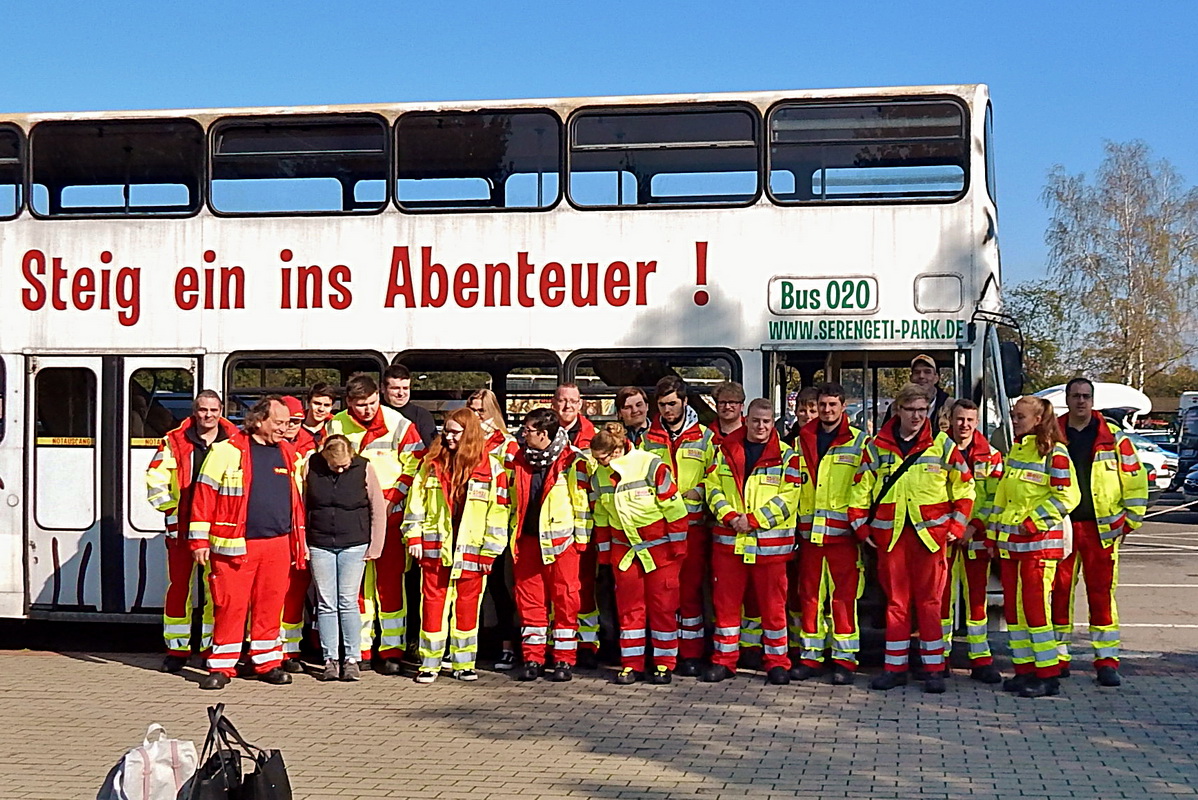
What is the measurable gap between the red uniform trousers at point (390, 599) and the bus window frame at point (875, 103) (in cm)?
352

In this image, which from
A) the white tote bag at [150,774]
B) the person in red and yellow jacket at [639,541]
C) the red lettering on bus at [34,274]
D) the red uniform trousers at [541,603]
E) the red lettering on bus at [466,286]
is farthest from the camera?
the red lettering on bus at [34,274]

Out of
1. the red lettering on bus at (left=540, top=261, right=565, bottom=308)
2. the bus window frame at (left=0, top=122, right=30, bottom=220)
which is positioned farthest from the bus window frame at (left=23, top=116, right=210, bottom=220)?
the red lettering on bus at (left=540, top=261, right=565, bottom=308)

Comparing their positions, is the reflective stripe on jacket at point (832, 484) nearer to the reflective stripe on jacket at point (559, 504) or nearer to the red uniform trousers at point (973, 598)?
the red uniform trousers at point (973, 598)

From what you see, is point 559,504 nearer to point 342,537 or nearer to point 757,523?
point 757,523

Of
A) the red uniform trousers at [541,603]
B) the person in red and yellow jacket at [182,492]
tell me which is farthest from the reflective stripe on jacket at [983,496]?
the person in red and yellow jacket at [182,492]

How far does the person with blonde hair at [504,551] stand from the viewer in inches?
364

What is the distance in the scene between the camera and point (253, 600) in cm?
929

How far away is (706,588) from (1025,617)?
2.09 m

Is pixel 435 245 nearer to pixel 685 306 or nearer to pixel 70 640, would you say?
pixel 685 306

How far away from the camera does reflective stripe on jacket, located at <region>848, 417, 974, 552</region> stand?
8594 millimetres

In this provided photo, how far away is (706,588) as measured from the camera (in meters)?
9.42

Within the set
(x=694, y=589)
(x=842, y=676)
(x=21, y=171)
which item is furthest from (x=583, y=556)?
(x=21, y=171)

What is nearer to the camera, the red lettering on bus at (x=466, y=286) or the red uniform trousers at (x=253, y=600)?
the red uniform trousers at (x=253, y=600)

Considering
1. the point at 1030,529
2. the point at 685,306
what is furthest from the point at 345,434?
the point at 1030,529
